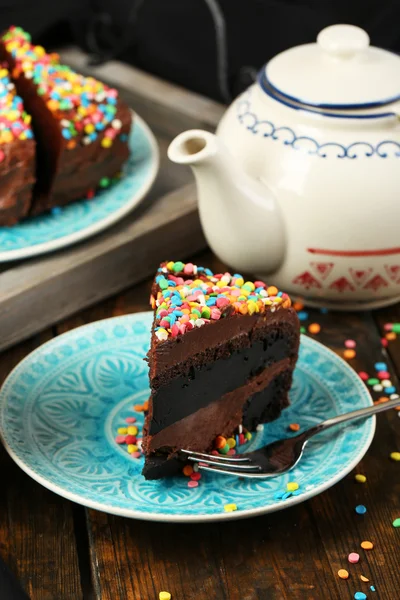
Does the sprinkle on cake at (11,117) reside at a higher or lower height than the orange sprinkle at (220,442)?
higher

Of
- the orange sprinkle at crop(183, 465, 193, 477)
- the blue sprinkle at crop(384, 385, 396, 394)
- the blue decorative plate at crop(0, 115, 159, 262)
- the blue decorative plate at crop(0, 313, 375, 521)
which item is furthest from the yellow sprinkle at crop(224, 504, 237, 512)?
the blue decorative plate at crop(0, 115, 159, 262)

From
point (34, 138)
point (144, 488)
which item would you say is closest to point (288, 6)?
point (34, 138)

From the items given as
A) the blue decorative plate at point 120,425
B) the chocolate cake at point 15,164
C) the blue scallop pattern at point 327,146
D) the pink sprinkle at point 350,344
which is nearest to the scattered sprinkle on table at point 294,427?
the blue decorative plate at point 120,425

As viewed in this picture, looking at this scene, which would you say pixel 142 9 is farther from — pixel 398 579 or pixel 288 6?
pixel 398 579

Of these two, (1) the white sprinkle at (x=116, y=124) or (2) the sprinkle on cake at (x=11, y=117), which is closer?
(2) the sprinkle on cake at (x=11, y=117)

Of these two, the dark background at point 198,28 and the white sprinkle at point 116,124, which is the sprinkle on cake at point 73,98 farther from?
the dark background at point 198,28

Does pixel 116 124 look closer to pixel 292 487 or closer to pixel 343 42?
pixel 343 42

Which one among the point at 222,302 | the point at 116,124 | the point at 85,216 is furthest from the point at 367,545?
the point at 116,124
